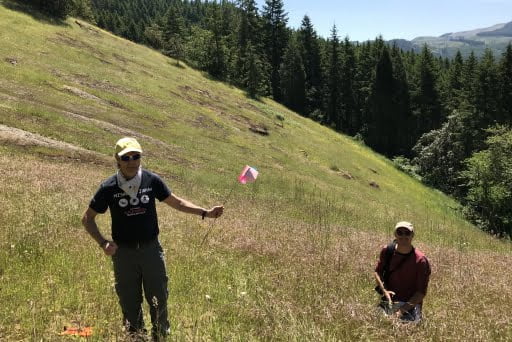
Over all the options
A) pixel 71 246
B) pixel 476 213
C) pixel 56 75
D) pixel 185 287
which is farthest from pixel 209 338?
pixel 476 213

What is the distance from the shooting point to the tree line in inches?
2552

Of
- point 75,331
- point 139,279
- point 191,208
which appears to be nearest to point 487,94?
point 191,208

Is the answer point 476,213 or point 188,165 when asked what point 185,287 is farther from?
point 476,213

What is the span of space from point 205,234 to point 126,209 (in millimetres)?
6038

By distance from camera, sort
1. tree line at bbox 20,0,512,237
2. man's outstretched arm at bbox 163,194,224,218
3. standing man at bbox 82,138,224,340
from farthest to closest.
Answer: tree line at bbox 20,0,512,237 < man's outstretched arm at bbox 163,194,224,218 < standing man at bbox 82,138,224,340

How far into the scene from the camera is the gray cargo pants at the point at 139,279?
5289mm

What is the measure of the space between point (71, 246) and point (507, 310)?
24.1 feet

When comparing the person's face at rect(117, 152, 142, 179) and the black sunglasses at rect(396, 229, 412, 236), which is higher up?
the person's face at rect(117, 152, 142, 179)

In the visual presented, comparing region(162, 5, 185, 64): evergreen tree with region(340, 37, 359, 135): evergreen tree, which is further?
region(340, 37, 359, 135): evergreen tree

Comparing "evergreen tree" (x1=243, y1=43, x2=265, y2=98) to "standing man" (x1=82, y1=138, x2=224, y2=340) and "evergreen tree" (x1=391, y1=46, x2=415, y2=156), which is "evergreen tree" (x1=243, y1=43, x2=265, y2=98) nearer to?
"evergreen tree" (x1=391, y1=46, x2=415, y2=156)

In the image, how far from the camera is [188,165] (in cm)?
2808

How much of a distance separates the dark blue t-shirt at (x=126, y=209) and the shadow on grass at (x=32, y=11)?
5606 centimetres

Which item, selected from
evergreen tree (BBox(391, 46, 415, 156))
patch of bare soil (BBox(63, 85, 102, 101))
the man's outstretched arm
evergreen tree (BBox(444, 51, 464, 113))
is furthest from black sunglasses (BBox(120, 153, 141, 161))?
evergreen tree (BBox(391, 46, 415, 156))

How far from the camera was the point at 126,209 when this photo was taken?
17.1ft
